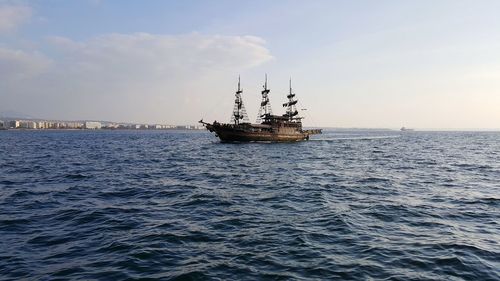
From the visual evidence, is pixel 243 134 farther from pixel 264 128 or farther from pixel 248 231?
pixel 248 231

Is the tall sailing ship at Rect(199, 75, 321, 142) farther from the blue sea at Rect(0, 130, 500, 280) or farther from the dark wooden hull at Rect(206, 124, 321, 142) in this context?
the blue sea at Rect(0, 130, 500, 280)

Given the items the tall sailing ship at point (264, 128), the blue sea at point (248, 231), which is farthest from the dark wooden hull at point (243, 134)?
the blue sea at point (248, 231)

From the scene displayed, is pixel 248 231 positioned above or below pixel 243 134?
below

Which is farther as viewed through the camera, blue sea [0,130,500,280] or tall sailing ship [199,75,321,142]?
tall sailing ship [199,75,321,142]

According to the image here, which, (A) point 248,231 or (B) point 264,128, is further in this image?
(B) point 264,128

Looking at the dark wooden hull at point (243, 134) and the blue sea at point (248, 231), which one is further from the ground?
the dark wooden hull at point (243, 134)

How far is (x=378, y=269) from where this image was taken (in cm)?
953

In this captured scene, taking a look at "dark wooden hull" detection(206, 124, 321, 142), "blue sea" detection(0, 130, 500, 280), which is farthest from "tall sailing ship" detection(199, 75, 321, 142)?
"blue sea" detection(0, 130, 500, 280)

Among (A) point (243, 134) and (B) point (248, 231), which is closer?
(B) point (248, 231)

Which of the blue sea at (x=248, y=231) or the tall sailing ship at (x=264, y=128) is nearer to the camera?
the blue sea at (x=248, y=231)

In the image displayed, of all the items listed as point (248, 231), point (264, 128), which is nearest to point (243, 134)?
point (264, 128)

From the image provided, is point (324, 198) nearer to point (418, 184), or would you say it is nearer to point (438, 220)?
point (438, 220)

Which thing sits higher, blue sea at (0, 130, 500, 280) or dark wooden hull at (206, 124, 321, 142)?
dark wooden hull at (206, 124, 321, 142)

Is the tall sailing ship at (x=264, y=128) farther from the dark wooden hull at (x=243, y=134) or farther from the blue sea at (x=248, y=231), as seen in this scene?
the blue sea at (x=248, y=231)
